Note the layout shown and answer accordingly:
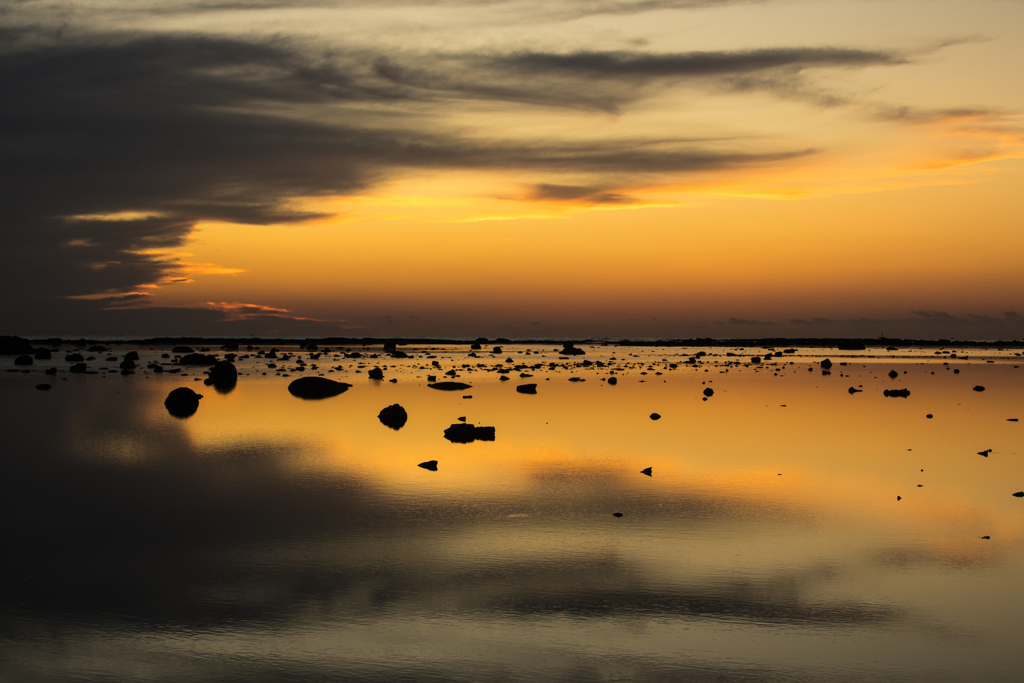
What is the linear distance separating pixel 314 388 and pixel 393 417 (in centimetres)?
1552

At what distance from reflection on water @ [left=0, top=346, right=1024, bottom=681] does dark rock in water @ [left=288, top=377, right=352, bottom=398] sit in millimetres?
14831

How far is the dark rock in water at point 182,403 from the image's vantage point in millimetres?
36094

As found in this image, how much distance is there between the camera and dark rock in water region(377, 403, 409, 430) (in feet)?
98.4

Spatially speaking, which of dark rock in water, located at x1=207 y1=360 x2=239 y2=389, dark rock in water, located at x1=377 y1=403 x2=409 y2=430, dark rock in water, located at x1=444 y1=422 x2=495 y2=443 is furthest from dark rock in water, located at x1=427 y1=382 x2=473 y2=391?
dark rock in water, located at x1=444 y1=422 x2=495 y2=443

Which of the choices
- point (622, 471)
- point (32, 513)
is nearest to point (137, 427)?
point (32, 513)

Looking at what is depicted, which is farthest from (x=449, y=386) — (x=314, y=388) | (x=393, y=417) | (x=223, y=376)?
(x=393, y=417)

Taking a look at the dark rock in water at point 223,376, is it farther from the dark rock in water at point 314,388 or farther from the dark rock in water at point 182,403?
the dark rock in water at point 182,403

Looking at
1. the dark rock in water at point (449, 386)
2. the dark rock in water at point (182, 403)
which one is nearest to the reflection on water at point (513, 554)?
the dark rock in water at point (182, 403)

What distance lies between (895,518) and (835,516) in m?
1.16

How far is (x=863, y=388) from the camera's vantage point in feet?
160

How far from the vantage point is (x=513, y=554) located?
13234 mm

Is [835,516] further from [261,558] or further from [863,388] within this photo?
[863,388]

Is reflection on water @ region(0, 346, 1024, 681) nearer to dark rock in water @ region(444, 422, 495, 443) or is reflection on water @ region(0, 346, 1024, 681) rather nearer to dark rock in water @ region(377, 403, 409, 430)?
dark rock in water @ region(444, 422, 495, 443)

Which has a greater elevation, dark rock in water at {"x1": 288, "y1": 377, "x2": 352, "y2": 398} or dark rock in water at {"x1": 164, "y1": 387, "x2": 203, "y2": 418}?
dark rock in water at {"x1": 288, "y1": 377, "x2": 352, "y2": 398}
